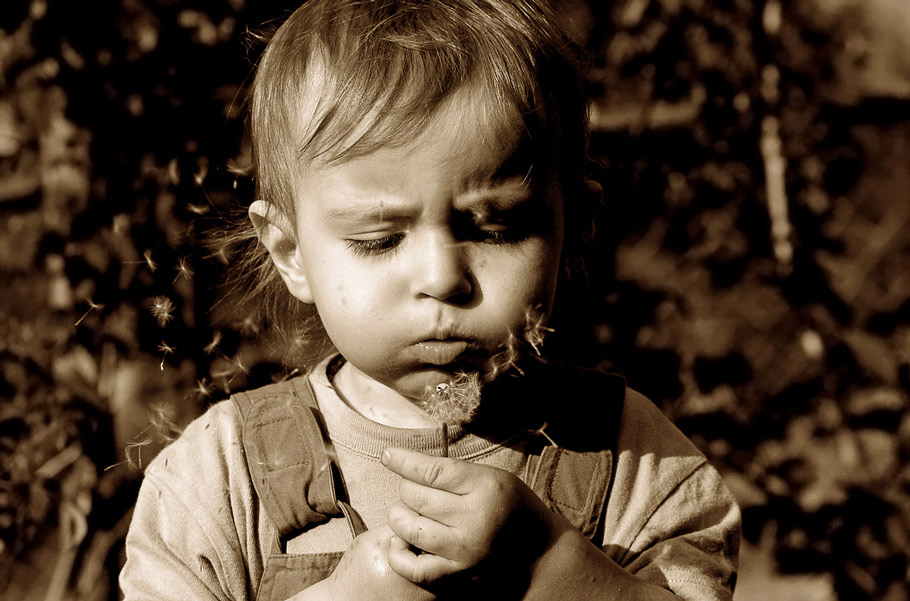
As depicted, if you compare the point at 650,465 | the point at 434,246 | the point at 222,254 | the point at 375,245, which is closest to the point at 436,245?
the point at 434,246

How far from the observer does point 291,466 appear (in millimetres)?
1850

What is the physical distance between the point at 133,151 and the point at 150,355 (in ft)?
1.76

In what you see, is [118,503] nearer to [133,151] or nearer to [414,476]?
[133,151]

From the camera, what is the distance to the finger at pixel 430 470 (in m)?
1.56

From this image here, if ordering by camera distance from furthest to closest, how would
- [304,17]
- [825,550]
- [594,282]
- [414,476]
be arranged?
[825,550], [594,282], [304,17], [414,476]

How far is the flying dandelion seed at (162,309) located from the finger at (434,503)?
128 centimetres

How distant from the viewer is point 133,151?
2.65 m

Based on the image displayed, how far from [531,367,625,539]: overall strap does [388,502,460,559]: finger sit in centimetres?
33

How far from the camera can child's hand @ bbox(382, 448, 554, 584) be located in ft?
5.14

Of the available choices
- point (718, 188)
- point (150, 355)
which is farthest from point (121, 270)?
point (718, 188)

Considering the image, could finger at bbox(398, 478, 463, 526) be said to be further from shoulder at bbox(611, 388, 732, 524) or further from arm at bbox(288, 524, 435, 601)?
shoulder at bbox(611, 388, 732, 524)

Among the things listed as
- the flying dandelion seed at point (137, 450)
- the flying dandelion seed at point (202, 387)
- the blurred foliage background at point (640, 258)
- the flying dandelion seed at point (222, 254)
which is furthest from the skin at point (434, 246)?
the flying dandelion seed at point (137, 450)

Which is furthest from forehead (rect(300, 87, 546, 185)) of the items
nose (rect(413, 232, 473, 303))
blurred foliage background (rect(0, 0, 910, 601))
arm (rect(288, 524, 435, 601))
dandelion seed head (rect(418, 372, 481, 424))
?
blurred foliage background (rect(0, 0, 910, 601))

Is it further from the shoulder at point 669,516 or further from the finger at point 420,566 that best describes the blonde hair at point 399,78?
the finger at point 420,566
